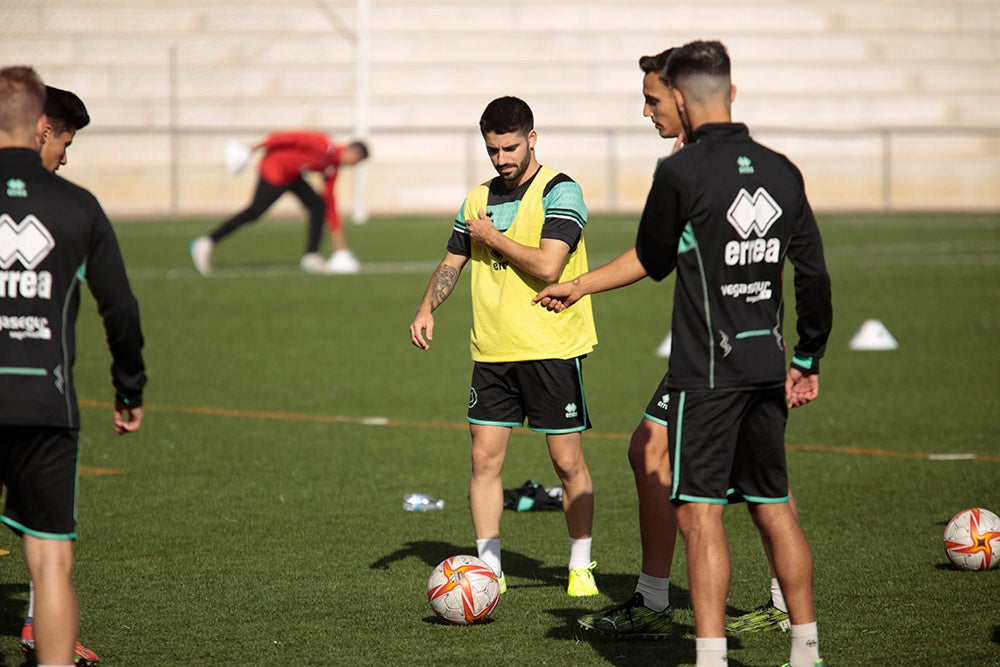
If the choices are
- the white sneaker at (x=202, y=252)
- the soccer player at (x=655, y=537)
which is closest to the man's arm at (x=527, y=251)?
the soccer player at (x=655, y=537)

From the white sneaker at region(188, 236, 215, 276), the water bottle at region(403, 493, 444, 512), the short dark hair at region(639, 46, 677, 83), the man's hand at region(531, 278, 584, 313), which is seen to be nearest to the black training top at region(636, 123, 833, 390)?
the man's hand at region(531, 278, 584, 313)

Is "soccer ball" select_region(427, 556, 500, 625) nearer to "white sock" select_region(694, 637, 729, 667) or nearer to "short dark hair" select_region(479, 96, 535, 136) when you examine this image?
"white sock" select_region(694, 637, 729, 667)

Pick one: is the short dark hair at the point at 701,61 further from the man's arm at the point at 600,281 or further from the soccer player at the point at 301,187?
the soccer player at the point at 301,187

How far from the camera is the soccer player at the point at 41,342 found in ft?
13.6

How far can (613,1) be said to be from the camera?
37406 mm

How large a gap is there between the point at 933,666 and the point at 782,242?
1.65 meters

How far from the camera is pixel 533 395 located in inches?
238

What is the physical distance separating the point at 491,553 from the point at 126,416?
190 centimetres

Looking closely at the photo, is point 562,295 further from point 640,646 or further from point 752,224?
point 640,646

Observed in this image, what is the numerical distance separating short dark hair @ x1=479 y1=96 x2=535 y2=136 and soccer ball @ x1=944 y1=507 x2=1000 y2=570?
2.63 meters

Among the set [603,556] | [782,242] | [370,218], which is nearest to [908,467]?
[603,556]

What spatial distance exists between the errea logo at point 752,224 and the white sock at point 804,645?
4.04 ft

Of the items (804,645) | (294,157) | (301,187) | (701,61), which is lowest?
(804,645)

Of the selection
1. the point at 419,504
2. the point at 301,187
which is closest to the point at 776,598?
the point at 419,504
